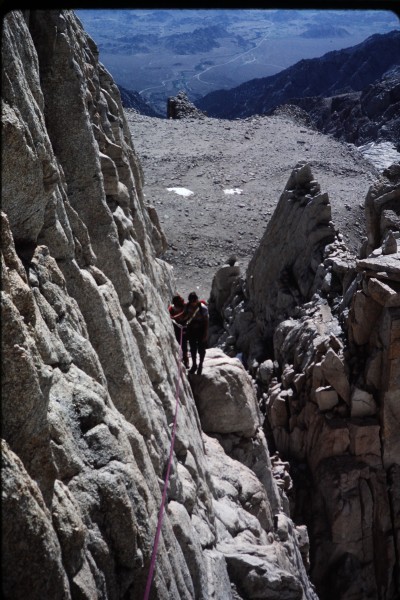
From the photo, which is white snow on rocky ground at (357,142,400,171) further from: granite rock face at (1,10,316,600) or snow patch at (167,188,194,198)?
granite rock face at (1,10,316,600)

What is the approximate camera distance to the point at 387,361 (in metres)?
15.9

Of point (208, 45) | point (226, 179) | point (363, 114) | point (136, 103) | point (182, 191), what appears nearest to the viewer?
point (182, 191)

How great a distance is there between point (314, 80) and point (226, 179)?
88112mm

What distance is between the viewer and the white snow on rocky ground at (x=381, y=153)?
199 ft

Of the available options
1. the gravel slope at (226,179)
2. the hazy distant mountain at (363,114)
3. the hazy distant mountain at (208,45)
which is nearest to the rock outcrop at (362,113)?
the hazy distant mountain at (363,114)

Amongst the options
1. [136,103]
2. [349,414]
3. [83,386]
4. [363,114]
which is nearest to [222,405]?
[349,414]

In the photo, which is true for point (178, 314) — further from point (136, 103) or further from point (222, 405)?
point (136, 103)

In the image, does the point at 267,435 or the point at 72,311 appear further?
the point at 267,435

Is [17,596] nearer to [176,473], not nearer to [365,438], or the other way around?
[176,473]

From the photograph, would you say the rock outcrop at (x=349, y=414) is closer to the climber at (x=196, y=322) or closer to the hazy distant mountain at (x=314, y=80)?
the climber at (x=196, y=322)

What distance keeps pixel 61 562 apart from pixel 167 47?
150688 mm

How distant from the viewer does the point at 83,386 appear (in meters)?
5.60

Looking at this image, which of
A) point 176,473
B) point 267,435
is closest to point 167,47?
point 267,435

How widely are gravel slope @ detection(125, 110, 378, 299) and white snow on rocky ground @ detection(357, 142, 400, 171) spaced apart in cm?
809
